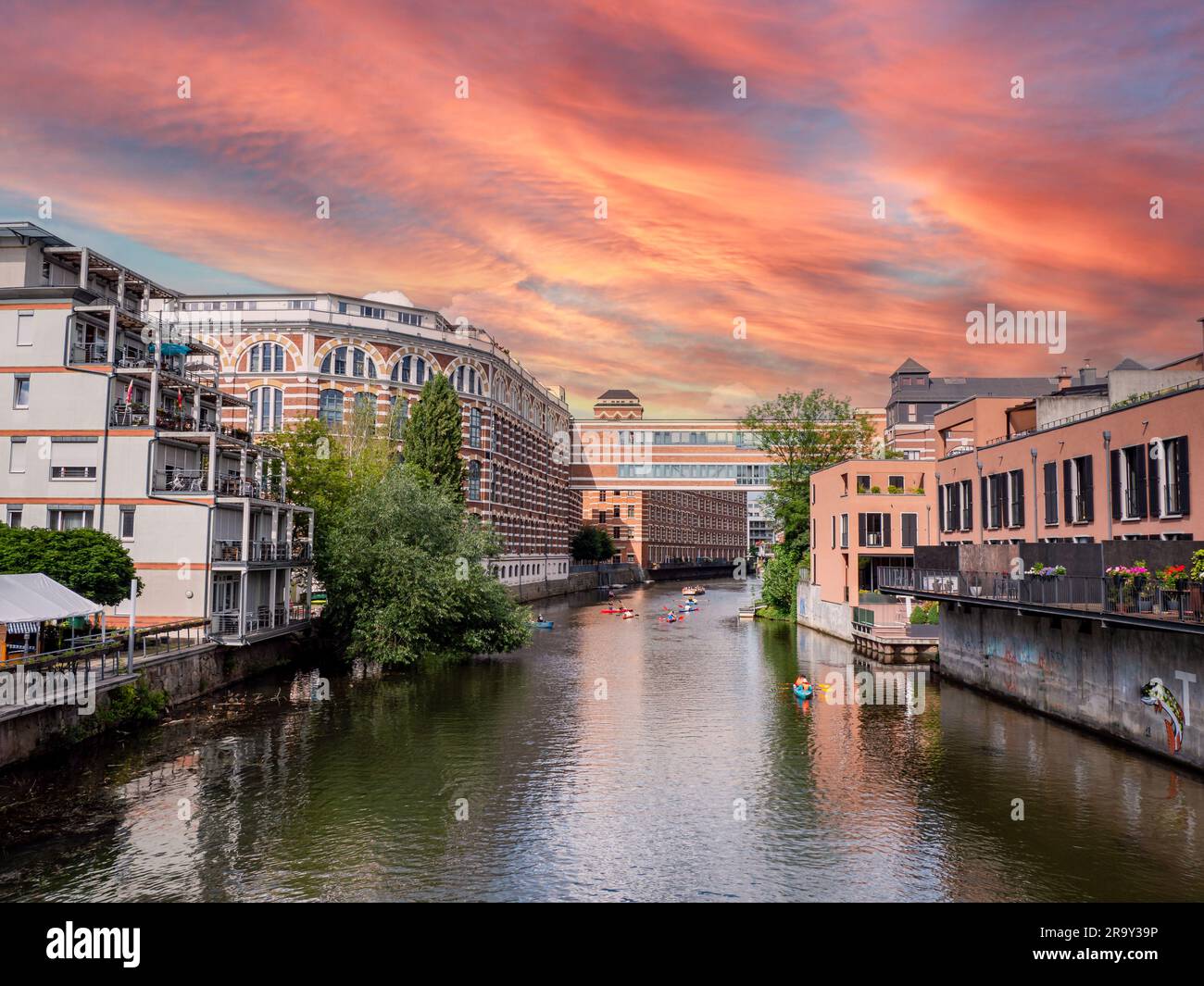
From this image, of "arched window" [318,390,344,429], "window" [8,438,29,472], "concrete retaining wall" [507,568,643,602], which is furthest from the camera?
"concrete retaining wall" [507,568,643,602]

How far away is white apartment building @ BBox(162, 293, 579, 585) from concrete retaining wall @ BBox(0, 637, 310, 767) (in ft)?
79.6

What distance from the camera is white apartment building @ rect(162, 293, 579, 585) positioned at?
74.1 m

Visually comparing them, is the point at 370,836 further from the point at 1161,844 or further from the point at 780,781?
the point at 1161,844

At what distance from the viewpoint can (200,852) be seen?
20.0 meters

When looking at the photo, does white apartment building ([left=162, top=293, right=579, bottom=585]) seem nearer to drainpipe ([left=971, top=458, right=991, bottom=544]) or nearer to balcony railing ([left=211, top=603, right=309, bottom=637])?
balcony railing ([left=211, top=603, right=309, bottom=637])

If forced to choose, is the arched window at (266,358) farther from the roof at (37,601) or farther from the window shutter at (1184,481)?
the window shutter at (1184,481)

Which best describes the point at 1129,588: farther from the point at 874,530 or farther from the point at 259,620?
the point at 874,530

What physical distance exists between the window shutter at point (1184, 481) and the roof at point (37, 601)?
113 ft

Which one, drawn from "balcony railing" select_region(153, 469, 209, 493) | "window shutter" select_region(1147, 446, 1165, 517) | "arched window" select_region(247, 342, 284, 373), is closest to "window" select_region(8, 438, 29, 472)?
"balcony railing" select_region(153, 469, 209, 493)

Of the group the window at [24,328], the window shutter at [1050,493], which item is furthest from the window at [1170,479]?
the window at [24,328]

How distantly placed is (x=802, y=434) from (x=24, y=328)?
2704 inches

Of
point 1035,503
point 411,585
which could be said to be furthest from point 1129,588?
point 411,585

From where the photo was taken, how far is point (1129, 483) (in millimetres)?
31406

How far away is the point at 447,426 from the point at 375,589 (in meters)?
21.6
